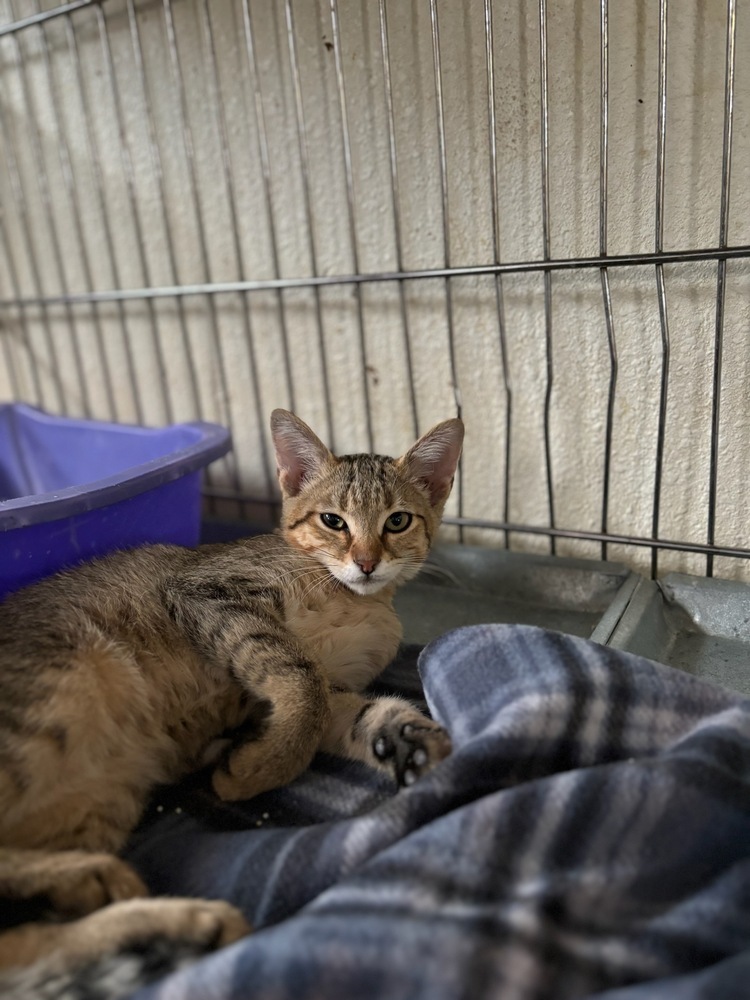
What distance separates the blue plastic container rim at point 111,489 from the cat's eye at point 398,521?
Answer: 38 cm

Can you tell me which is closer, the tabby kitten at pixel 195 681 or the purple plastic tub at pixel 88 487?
the tabby kitten at pixel 195 681

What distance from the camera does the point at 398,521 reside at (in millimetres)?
1200

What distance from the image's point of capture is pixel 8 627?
3.20ft

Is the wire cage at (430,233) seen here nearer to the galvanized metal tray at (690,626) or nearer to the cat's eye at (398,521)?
the galvanized metal tray at (690,626)

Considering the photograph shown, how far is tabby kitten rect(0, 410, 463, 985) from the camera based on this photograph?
2.40 ft

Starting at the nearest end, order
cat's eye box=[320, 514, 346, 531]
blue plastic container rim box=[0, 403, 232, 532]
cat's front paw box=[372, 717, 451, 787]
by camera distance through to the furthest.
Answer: cat's front paw box=[372, 717, 451, 787] → blue plastic container rim box=[0, 403, 232, 532] → cat's eye box=[320, 514, 346, 531]

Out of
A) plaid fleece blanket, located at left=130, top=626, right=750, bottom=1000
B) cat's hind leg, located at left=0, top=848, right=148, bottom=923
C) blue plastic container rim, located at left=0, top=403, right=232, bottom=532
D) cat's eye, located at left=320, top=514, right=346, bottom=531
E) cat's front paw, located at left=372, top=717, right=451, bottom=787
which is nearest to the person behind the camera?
plaid fleece blanket, located at left=130, top=626, right=750, bottom=1000

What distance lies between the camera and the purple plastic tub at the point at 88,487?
1.11 meters

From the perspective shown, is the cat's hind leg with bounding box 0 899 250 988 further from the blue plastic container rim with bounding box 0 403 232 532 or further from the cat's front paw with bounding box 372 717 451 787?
the blue plastic container rim with bounding box 0 403 232 532

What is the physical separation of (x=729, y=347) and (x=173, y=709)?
3.50ft

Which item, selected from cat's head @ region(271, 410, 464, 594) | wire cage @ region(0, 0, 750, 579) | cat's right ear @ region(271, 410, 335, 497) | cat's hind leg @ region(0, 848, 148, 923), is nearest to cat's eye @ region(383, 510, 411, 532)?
cat's head @ region(271, 410, 464, 594)

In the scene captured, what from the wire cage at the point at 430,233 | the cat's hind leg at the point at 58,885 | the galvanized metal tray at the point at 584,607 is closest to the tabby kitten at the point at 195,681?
the cat's hind leg at the point at 58,885

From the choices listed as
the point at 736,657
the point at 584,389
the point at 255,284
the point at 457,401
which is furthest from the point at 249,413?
the point at 736,657

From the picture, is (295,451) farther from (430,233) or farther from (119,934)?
(119,934)
